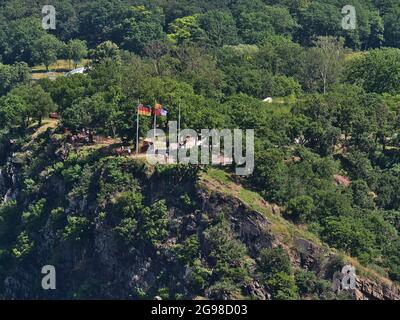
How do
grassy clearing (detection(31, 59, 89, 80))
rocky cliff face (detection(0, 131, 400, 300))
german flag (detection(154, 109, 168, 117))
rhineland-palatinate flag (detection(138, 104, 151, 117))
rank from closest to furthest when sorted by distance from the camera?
rocky cliff face (detection(0, 131, 400, 300)) < rhineland-palatinate flag (detection(138, 104, 151, 117)) < german flag (detection(154, 109, 168, 117)) < grassy clearing (detection(31, 59, 89, 80))

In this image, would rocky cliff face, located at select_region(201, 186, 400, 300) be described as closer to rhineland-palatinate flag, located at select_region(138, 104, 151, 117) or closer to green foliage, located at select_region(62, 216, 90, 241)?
rhineland-palatinate flag, located at select_region(138, 104, 151, 117)

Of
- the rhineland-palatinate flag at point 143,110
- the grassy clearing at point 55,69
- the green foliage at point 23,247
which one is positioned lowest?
the grassy clearing at point 55,69

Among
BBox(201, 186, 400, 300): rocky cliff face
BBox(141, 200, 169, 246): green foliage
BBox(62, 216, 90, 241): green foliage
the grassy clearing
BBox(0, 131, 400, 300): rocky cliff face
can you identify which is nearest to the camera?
BBox(201, 186, 400, 300): rocky cliff face

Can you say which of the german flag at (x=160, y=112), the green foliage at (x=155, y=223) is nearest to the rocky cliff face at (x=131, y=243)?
the green foliage at (x=155, y=223)

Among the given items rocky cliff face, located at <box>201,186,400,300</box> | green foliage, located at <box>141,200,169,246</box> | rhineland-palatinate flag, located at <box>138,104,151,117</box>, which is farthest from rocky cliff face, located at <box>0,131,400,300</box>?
rhineland-palatinate flag, located at <box>138,104,151,117</box>

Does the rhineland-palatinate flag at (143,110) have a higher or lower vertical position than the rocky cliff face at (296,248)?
higher

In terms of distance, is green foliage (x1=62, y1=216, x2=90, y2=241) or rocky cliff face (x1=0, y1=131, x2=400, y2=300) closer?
rocky cliff face (x1=0, y1=131, x2=400, y2=300)

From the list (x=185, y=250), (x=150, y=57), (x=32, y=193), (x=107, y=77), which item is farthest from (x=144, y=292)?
(x=150, y=57)

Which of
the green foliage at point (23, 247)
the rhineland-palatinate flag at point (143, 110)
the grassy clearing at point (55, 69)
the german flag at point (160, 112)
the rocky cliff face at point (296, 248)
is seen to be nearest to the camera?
the rocky cliff face at point (296, 248)

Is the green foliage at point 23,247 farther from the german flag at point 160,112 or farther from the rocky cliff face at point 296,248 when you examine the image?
the rocky cliff face at point 296,248
